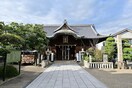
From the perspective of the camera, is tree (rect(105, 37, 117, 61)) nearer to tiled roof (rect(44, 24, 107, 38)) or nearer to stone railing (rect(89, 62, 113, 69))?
stone railing (rect(89, 62, 113, 69))

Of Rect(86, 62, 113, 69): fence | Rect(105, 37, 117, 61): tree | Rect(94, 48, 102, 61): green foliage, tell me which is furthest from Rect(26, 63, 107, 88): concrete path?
Rect(105, 37, 117, 61): tree

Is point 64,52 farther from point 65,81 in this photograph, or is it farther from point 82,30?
point 65,81

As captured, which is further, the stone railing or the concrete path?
the stone railing

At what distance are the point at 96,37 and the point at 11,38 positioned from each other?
2340cm

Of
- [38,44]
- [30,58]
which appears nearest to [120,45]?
[38,44]

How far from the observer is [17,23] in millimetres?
19859

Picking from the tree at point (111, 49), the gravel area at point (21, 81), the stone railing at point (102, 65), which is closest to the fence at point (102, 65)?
the stone railing at point (102, 65)

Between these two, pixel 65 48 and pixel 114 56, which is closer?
pixel 114 56

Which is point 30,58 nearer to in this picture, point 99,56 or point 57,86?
point 99,56

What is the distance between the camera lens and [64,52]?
33906mm

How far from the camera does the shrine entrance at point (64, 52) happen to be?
33875 mm

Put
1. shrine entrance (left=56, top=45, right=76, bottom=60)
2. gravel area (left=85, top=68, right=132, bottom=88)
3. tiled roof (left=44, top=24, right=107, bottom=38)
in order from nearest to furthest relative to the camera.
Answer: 1. gravel area (left=85, top=68, right=132, bottom=88)
2. shrine entrance (left=56, top=45, right=76, bottom=60)
3. tiled roof (left=44, top=24, right=107, bottom=38)

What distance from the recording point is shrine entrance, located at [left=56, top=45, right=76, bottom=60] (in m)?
33.9

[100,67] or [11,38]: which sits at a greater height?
[11,38]
